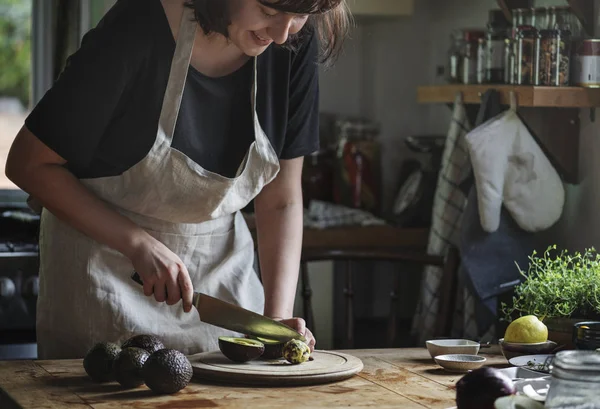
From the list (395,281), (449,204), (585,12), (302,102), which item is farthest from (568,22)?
(302,102)

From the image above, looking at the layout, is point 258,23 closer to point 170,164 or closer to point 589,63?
point 170,164

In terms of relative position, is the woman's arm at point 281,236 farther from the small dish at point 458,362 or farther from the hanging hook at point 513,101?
the hanging hook at point 513,101

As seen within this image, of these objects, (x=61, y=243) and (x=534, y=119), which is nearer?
(x=61, y=243)

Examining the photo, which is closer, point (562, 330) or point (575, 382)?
point (575, 382)

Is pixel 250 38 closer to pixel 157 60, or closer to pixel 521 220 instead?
pixel 157 60

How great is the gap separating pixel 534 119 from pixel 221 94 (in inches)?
41.9

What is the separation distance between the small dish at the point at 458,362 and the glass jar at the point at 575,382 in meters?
0.46

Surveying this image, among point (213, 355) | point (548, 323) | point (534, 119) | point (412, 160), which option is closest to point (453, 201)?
point (534, 119)

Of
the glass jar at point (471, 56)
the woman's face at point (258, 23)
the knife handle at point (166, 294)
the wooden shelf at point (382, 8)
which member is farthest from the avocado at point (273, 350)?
the wooden shelf at point (382, 8)

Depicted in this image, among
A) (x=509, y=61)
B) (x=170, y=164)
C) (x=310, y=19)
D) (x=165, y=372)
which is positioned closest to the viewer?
(x=165, y=372)

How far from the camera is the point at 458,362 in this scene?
1.61 metres

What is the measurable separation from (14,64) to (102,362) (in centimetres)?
213

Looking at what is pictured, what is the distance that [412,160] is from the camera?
136 inches

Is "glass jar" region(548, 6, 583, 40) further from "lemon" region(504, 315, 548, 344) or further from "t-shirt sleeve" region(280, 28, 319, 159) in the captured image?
"lemon" region(504, 315, 548, 344)
